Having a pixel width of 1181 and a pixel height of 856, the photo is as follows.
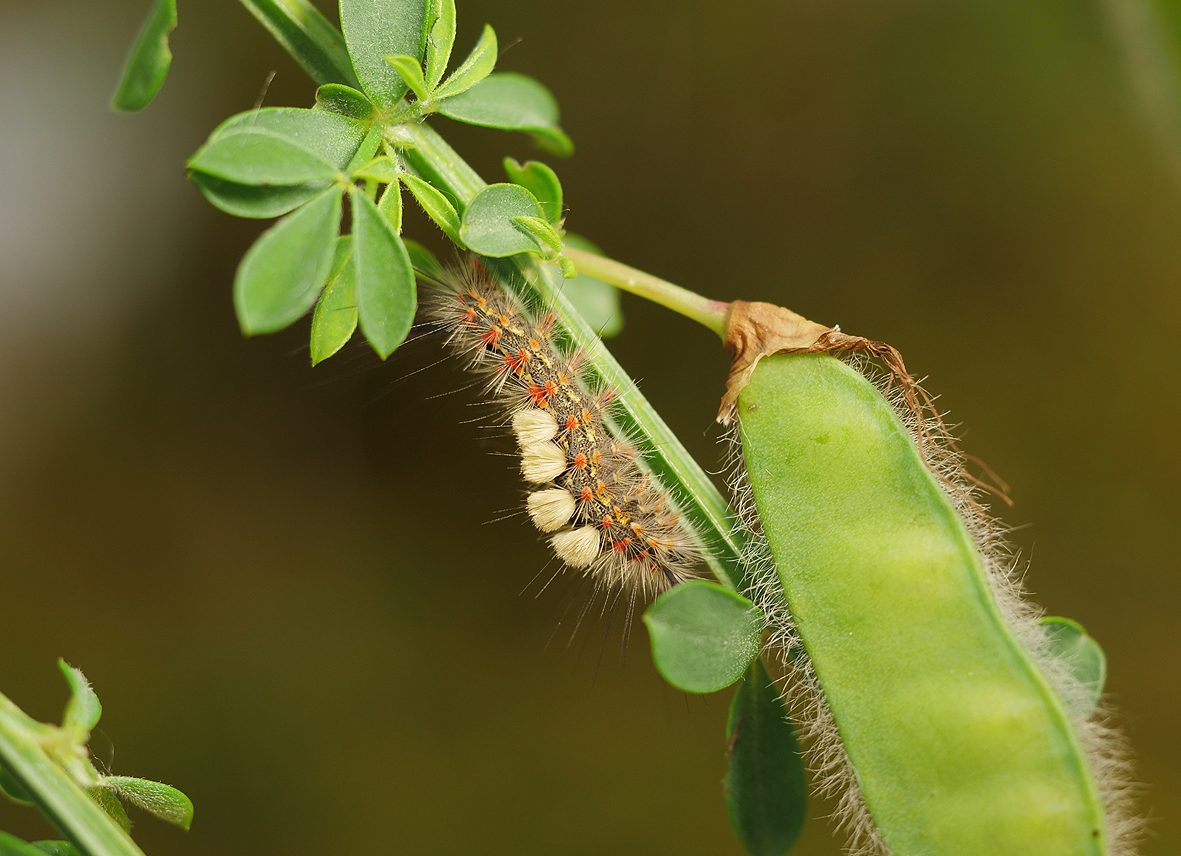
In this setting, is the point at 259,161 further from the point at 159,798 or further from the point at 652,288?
the point at 159,798

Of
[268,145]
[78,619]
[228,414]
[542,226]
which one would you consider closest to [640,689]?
[228,414]

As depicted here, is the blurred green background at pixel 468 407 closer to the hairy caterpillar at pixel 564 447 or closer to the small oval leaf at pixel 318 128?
the hairy caterpillar at pixel 564 447

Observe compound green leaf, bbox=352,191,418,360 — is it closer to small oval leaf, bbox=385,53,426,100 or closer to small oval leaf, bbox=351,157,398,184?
small oval leaf, bbox=351,157,398,184

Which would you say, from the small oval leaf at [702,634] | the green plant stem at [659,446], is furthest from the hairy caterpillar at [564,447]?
the small oval leaf at [702,634]

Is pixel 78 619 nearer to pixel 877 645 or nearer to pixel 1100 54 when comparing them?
pixel 877 645

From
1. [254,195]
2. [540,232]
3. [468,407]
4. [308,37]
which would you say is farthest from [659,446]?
[468,407]
